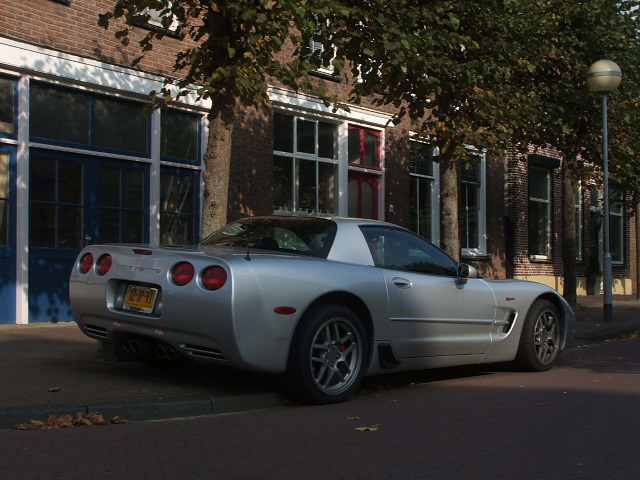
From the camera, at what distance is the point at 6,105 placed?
11.0 meters

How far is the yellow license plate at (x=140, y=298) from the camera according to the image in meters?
6.15

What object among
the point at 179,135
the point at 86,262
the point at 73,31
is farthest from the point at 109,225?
the point at 86,262

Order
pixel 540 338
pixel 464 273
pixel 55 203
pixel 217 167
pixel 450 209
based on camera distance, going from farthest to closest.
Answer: pixel 450 209 < pixel 55 203 < pixel 217 167 < pixel 540 338 < pixel 464 273

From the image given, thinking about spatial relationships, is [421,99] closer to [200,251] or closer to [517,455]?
[200,251]

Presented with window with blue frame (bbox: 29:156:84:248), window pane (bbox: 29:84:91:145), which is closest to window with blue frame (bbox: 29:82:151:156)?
window pane (bbox: 29:84:91:145)

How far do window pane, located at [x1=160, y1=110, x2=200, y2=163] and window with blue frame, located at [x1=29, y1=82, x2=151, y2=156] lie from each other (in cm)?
34

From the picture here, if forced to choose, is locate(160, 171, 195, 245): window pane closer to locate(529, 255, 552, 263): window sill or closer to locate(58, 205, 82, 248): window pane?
locate(58, 205, 82, 248): window pane

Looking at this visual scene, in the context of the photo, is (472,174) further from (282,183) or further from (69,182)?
(69,182)

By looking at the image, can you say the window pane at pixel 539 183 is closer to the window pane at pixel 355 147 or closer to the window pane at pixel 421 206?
the window pane at pixel 421 206

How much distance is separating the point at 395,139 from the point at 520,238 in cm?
596

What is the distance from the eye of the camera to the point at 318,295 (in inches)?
244

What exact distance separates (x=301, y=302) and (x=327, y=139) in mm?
10499

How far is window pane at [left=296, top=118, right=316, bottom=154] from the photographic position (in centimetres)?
1559

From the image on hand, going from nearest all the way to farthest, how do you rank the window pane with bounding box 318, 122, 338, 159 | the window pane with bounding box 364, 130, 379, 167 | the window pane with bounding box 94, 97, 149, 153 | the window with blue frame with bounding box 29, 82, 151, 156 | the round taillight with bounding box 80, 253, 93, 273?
1. the round taillight with bounding box 80, 253, 93, 273
2. the window with blue frame with bounding box 29, 82, 151, 156
3. the window pane with bounding box 94, 97, 149, 153
4. the window pane with bounding box 318, 122, 338, 159
5. the window pane with bounding box 364, 130, 379, 167
